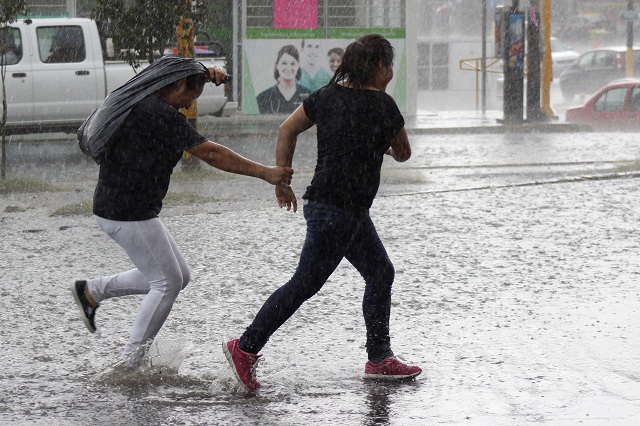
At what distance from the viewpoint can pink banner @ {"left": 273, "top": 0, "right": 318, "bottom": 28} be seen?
25688 mm

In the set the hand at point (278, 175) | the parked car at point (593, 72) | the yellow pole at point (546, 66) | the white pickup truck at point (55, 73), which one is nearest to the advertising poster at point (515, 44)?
the yellow pole at point (546, 66)

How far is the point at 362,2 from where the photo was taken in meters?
26.7

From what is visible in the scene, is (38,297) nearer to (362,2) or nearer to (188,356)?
(188,356)

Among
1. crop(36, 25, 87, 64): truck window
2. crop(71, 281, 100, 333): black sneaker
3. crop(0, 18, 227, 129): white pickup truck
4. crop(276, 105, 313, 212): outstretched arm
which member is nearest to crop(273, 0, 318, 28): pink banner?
crop(0, 18, 227, 129): white pickup truck

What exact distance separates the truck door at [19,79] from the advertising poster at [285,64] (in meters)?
7.20

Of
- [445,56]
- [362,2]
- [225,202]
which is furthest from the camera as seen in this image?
[445,56]

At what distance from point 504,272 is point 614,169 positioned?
24.0 ft

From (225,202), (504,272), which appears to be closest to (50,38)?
(225,202)

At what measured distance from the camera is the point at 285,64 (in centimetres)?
2544

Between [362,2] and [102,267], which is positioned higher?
[362,2]

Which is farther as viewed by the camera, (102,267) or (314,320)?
(102,267)

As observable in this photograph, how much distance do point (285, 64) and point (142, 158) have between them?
2030 centimetres

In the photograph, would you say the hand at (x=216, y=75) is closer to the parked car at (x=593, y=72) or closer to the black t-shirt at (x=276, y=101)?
the black t-shirt at (x=276, y=101)

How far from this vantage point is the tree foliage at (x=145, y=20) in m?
13.6
